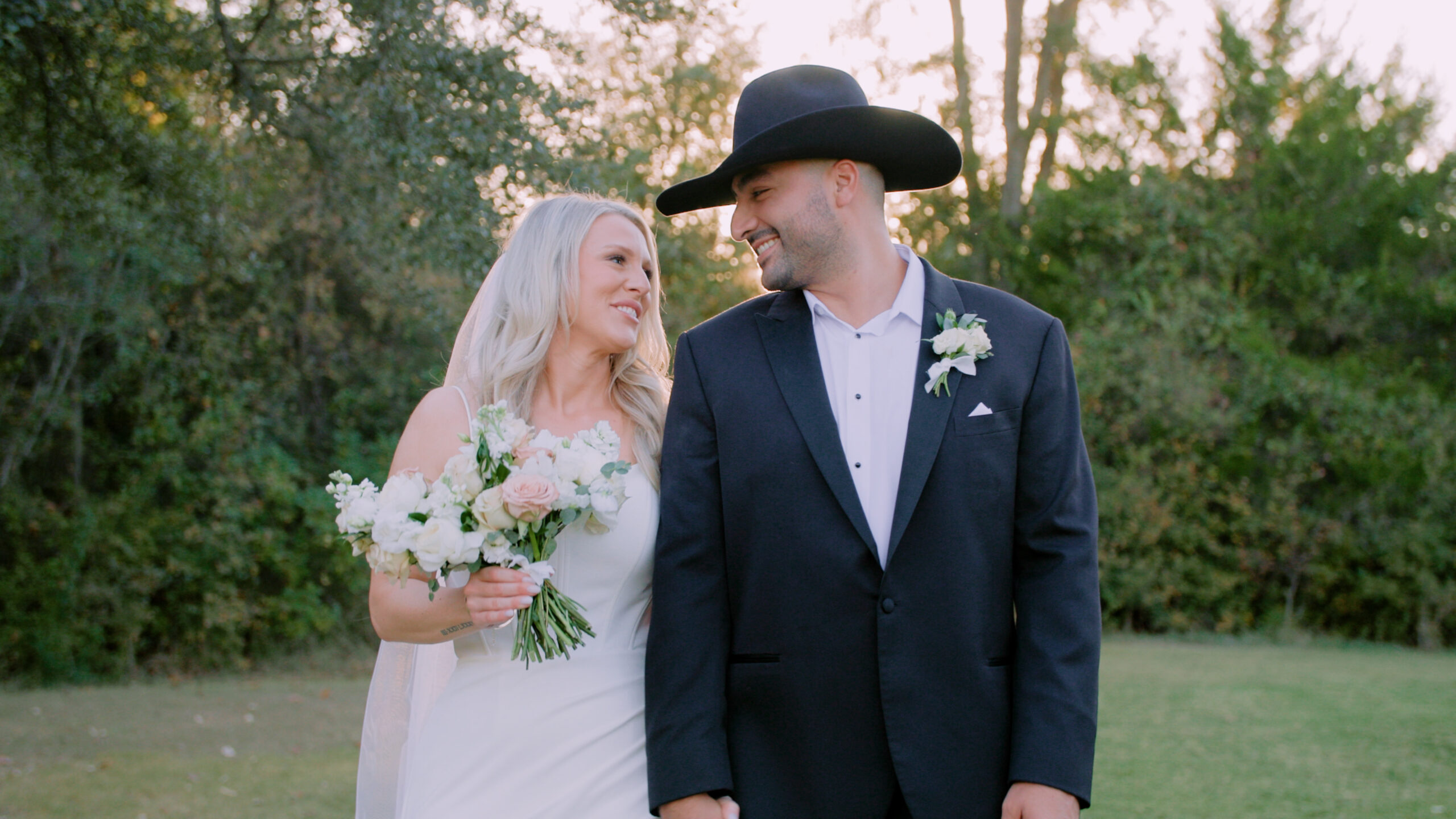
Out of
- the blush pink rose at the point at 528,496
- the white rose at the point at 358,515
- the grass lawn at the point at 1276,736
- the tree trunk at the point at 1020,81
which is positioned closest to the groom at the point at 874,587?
the blush pink rose at the point at 528,496

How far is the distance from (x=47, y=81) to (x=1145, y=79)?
13225mm

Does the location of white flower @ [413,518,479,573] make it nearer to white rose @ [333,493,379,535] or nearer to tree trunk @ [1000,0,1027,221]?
white rose @ [333,493,379,535]

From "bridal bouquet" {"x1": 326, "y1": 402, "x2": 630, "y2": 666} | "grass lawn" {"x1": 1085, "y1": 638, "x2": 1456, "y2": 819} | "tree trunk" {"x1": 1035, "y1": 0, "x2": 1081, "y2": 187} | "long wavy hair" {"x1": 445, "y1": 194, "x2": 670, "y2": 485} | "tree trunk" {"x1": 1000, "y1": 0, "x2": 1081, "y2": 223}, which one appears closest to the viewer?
"bridal bouquet" {"x1": 326, "y1": 402, "x2": 630, "y2": 666}

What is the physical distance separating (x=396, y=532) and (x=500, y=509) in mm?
226

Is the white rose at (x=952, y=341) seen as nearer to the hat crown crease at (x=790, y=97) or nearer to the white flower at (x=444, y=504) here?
the hat crown crease at (x=790, y=97)

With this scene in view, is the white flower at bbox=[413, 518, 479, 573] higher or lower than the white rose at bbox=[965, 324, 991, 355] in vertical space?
lower

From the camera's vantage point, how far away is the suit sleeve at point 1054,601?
240cm

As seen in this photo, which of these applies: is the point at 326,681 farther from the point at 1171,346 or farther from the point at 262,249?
the point at 1171,346

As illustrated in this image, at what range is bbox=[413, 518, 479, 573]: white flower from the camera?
2.45 meters

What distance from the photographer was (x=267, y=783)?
21.0 ft

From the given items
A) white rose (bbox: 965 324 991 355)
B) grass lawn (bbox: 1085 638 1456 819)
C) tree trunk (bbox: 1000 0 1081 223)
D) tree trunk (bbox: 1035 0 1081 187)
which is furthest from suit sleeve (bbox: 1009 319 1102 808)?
tree trunk (bbox: 1035 0 1081 187)

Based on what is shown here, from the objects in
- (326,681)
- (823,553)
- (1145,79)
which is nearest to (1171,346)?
(1145,79)

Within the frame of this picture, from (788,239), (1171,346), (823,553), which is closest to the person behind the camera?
(823,553)

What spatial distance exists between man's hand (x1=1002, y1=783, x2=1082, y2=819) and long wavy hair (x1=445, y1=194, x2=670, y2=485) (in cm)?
126
